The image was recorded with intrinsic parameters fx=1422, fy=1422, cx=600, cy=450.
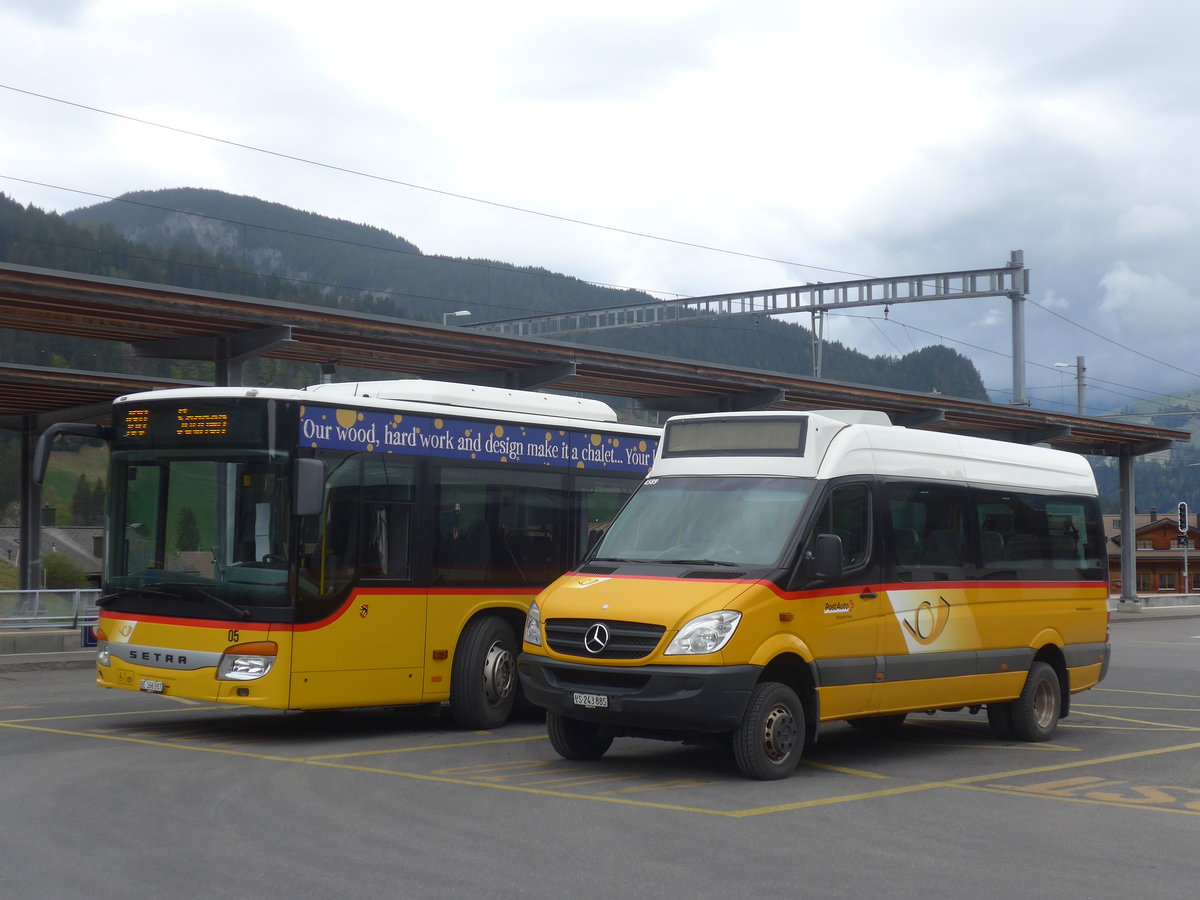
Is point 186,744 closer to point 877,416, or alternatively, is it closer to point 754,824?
point 754,824

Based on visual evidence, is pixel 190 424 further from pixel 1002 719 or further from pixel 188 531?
pixel 1002 719

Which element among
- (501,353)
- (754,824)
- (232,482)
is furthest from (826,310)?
(754,824)

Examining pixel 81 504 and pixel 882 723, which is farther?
pixel 81 504

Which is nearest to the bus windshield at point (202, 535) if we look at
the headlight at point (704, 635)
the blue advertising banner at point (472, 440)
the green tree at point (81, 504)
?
the blue advertising banner at point (472, 440)

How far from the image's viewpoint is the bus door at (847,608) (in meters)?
10.5

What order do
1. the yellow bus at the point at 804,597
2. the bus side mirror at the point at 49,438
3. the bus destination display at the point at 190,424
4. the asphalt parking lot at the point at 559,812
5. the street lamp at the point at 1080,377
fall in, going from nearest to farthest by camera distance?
the asphalt parking lot at the point at 559,812, the yellow bus at the point at 804,597, the bus destination display at the point at 190,424, the bus side mirror at the point at 49,438, the street lamp at the point at 1080,377

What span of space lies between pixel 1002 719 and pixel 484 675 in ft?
15.7

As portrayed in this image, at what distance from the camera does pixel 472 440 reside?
13.5 meters

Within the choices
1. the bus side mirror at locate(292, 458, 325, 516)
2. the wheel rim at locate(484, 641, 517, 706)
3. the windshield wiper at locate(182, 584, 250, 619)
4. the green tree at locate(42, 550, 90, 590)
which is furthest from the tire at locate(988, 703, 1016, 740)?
the green tree at locate(42, 550, 90, 590)

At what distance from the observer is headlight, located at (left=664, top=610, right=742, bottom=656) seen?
31.6 feet

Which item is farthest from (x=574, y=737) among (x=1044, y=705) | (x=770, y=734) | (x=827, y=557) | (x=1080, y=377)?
(x=1080, y=377)

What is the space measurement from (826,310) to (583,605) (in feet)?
120

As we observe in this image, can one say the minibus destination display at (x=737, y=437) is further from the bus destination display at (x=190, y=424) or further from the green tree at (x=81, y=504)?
the green tree at (x=81, y=504)

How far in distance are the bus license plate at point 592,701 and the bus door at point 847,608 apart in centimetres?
157
